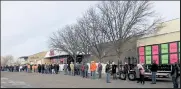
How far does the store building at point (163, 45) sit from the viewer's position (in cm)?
4141

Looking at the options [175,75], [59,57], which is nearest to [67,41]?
[59,57]

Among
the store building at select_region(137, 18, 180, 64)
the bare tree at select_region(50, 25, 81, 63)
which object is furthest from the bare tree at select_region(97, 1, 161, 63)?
the bare tree at select_region(50, 25, 81, 63)

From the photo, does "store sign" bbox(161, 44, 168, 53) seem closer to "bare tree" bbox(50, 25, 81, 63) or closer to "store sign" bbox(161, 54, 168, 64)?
"store sign" bbox(161, 54, 168, 64)

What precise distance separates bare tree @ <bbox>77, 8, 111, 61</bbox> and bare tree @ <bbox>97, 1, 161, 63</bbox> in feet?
6.98

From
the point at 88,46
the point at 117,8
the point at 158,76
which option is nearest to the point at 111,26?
the point at 117,8

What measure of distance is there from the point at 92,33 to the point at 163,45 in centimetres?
1095

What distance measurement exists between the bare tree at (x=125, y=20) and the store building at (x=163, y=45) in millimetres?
1662

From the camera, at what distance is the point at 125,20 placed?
144 feet

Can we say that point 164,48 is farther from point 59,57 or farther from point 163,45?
point 59,57

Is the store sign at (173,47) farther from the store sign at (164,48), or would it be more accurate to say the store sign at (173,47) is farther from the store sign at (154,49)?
the store sign at (154,49)

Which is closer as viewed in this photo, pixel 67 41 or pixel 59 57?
pixel 67 41

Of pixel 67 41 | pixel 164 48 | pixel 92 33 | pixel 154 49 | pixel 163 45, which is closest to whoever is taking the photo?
pixel 164 48

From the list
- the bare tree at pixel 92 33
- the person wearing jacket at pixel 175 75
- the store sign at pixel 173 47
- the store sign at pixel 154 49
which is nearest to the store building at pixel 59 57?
→ the bare tree at pixel 92 33

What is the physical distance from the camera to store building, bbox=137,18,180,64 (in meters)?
41.4
